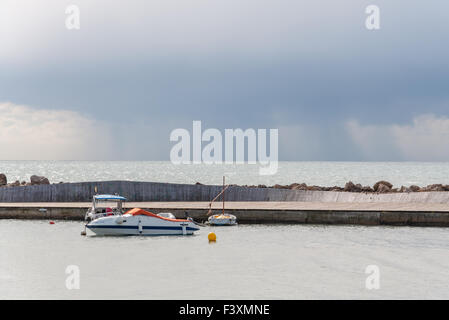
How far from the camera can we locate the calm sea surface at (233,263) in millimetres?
30703

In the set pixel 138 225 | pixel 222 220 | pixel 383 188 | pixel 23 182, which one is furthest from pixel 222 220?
pixel 23 182

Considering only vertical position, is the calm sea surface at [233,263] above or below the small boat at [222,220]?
below

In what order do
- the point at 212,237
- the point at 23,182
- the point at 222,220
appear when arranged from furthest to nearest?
the point at 23,182 → the point at 222,220 → the point at 212,237

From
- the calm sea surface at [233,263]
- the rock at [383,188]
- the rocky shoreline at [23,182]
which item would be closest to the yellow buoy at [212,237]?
the calm sea surface at [233,263]

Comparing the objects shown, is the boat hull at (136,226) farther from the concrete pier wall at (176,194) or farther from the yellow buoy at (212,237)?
the concrete pier wall at (176,194)

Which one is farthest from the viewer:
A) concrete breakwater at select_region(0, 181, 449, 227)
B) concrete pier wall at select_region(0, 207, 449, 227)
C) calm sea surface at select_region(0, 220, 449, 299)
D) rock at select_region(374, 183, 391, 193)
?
rock at select_region(374, 183, 391, 193)

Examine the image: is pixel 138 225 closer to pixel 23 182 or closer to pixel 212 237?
pixel 212 237

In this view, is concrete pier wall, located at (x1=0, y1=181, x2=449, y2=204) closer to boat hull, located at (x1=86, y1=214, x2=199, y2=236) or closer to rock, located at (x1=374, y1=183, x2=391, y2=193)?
boat hull, located at (x1=86, y1=214, x2=199, y2=236)

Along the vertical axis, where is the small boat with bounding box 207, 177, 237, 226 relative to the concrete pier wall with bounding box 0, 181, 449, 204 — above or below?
Answer: below

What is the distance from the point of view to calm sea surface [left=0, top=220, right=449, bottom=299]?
1209 inches

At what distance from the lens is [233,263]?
37.5m

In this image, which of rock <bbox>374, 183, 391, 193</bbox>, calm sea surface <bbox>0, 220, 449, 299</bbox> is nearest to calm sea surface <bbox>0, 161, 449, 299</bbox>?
calm sea surface <bbox>0, 220, 449, 299</bbox>

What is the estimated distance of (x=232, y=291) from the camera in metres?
30.6
